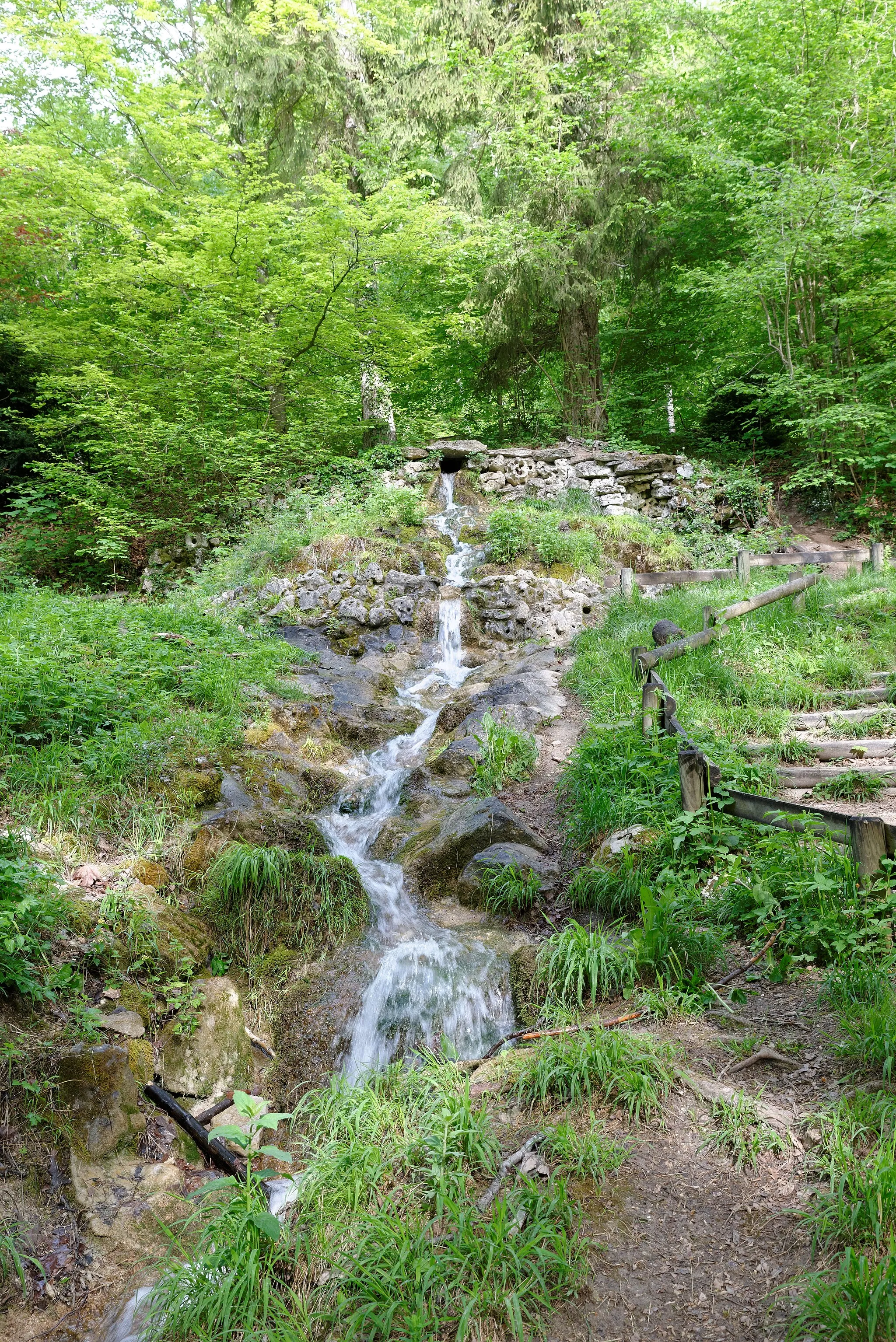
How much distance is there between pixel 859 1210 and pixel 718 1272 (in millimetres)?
494

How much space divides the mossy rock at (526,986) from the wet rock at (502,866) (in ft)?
2.34

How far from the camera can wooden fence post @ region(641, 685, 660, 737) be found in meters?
5.54

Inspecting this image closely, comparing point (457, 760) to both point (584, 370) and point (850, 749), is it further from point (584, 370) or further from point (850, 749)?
point (584, 370)

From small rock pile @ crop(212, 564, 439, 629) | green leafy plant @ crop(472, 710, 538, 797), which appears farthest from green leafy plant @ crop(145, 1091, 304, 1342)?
small rock pile @ crop(212, 564, 439, 629)

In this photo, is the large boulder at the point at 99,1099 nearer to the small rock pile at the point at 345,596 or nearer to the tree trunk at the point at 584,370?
the small rock pile at the point at 345,596

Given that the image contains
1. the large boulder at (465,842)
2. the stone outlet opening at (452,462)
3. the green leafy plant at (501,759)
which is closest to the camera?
the large boulder at (465,842)

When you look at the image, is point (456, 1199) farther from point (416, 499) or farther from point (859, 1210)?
point (416, 499)

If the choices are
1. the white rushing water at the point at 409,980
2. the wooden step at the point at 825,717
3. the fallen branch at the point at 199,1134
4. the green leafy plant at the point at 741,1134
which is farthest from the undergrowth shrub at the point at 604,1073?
the wooden step at the point at 825,717

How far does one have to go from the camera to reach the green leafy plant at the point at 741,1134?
2.67 metres

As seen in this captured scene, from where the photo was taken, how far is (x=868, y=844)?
10.7 feet

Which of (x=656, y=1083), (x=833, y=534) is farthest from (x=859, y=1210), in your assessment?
(x=833, y=534)

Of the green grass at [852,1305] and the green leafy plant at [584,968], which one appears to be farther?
the green leafy plant at [584,968]

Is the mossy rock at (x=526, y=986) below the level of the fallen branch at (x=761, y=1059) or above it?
below

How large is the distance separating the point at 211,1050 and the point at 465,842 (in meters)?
2.42
